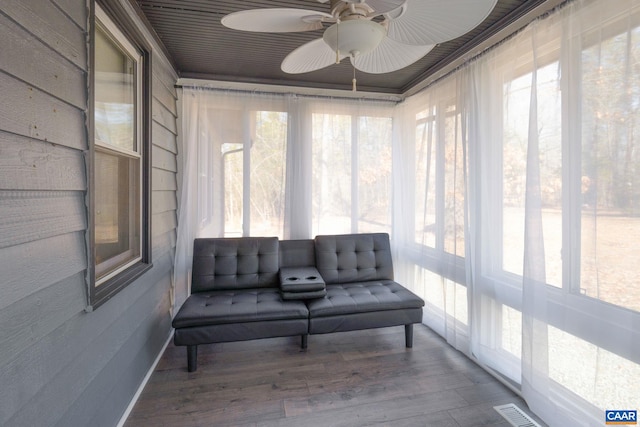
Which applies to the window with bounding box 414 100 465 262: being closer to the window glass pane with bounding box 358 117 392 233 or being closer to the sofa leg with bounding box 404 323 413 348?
the window glass pane with bounding box 358 117 392 233

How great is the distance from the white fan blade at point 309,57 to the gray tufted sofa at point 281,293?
1.74 metres

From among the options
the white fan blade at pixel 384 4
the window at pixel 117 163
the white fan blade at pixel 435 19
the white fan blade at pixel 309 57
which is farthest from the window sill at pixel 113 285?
the white fan blade at pixel 435 19

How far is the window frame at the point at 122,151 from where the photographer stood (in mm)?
1335

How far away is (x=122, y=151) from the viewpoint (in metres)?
1.78

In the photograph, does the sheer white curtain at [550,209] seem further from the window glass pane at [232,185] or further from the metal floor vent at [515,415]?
the window glass pane at [232,185]

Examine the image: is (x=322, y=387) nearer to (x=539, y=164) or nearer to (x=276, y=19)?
(x=539, y=164)

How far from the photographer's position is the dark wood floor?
1790 mm

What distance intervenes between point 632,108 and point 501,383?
1.89m

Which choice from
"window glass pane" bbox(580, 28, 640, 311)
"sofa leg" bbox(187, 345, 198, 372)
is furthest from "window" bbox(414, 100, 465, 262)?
"sofa leg" bbox(187, 345, 198, 372)

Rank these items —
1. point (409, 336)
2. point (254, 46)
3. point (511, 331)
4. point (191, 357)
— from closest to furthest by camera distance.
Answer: point (511, 331) < point (191, 357) < point (254, 46) < point (409, 336)

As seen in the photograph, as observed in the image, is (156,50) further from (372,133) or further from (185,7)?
(372,133)

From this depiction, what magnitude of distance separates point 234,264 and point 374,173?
5.97 feet

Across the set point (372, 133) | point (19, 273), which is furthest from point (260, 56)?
point (19, 273)

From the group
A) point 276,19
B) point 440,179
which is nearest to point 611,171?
point 440,179
